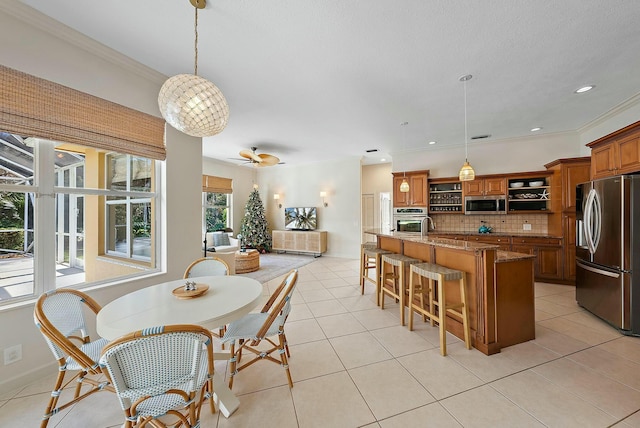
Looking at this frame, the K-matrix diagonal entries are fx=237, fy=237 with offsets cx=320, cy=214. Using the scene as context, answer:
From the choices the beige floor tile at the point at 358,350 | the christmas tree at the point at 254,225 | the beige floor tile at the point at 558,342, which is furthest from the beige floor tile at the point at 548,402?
the christmas tree at the point at 254,225

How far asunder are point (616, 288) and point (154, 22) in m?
5.55

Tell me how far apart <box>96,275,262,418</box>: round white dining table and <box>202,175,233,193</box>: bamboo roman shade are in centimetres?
536

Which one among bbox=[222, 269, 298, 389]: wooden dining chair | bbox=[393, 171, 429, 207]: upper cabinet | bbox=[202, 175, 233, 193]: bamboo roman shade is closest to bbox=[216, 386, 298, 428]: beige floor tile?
bbox=[222, 269, 298, 389]: wooden dining chair

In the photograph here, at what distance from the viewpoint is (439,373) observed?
81.2 inches

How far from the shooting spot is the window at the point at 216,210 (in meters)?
7.32

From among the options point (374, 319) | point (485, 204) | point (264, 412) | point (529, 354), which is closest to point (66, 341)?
point (264, 412)

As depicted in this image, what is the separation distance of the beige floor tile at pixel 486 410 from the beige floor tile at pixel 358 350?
66cm

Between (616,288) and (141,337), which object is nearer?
(141,337)

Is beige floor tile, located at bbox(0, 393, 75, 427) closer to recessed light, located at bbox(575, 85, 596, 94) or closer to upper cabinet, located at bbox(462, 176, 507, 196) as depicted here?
recessed light, located at bbox(575, 85, 596, 94)

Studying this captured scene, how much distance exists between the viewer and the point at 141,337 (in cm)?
103

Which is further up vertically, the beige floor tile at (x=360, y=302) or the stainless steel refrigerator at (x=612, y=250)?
the stainless steel refrigerator at (x=612, y=250)

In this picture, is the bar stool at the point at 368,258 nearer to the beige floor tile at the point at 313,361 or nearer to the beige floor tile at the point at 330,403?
the beige floor tile at the point at 313,361

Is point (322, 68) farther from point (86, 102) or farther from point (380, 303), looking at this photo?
point (380, 303)

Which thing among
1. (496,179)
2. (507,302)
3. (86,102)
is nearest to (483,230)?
(496,179)
